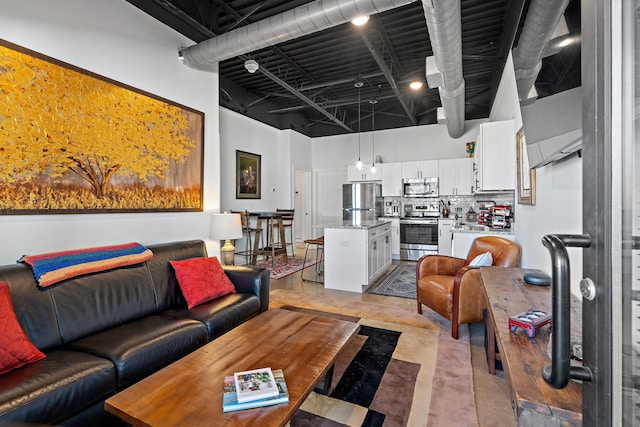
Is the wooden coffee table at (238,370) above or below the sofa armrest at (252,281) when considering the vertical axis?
below

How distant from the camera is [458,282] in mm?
2686

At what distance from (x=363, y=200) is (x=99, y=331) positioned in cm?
587

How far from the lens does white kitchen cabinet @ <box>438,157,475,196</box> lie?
636 cm

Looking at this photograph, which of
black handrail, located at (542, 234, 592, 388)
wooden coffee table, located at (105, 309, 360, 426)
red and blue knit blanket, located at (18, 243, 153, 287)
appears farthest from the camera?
red and blue knit blanket, located at (18, 243, 153, 287)

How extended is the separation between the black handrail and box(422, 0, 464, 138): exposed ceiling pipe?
7.76ft

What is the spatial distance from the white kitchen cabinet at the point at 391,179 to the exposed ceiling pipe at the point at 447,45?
233 cm

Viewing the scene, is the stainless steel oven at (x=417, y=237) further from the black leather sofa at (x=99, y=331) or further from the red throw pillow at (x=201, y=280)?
the red throw pillow at (x=201, y=280)

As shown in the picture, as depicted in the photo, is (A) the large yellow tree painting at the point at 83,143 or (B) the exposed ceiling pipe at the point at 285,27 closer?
(A) the large yellow tree painting at the point at 83,143

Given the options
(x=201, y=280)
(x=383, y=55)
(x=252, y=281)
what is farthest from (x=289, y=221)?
(x=201, y=280)

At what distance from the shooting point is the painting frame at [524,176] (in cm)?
270

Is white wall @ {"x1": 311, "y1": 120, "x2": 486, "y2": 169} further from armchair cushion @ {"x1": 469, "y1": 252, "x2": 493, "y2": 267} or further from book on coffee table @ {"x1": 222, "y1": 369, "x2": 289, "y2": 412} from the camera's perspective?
book on coffee table @ {"x1": 222, "y1": 369, "x2": 289, "y2": 412}

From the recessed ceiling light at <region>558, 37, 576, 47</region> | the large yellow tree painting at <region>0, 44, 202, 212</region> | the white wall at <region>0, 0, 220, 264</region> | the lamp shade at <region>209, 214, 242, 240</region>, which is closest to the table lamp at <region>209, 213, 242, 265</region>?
the lamp shade at <region>209, 214, 242, 240</region>

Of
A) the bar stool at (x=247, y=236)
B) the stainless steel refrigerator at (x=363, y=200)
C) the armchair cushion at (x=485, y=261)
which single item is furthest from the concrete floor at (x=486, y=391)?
the stainless steel refrigerator at (x=363, y=200)

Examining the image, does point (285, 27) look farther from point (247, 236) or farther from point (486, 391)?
point (247, 236)
